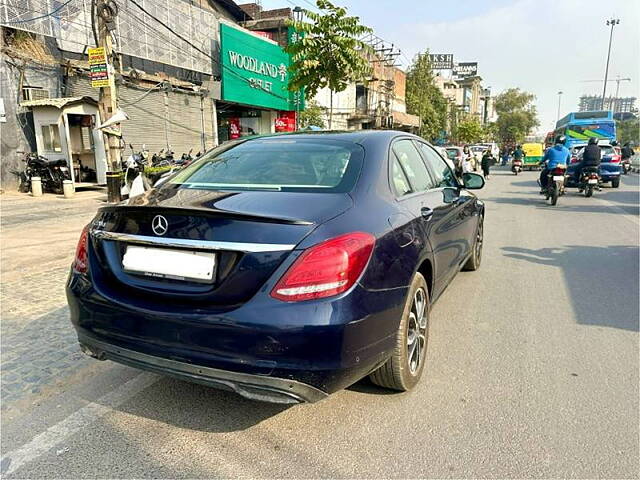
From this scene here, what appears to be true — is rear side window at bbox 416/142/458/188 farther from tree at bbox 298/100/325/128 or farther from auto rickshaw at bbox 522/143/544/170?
auto rickshaw at bbox 522/143/544/170

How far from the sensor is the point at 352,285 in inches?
85.4

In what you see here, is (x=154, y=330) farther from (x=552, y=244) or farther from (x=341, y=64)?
→ (x=341, y=64)

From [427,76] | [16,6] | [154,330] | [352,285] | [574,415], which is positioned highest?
[427,76]

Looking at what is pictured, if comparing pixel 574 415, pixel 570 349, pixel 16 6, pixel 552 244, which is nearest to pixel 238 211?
pixel 574 415

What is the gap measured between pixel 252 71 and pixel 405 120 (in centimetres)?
2092

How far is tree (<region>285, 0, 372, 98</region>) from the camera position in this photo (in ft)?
42.3

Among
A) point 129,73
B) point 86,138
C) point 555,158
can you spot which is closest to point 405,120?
point 129,73

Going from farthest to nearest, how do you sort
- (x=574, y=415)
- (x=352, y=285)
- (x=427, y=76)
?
(x=427, y=76), (x=574, y=415), (x=352, y=285)

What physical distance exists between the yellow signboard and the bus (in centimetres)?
2273

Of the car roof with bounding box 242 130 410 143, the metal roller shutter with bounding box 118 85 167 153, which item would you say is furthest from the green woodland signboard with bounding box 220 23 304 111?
the car roof with bounding box 242 130 410 143

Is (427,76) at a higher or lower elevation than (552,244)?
higher

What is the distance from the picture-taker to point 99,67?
9.39 metres

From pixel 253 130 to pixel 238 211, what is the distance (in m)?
24.8

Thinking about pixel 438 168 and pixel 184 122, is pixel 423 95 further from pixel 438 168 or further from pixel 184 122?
pixel 438 168
